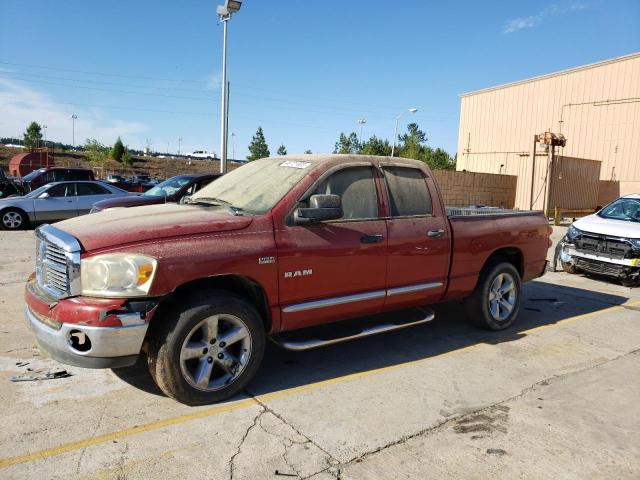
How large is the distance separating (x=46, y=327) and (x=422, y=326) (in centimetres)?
402

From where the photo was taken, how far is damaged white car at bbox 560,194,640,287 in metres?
8.35

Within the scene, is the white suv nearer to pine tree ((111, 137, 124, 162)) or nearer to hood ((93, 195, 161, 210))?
pine tree ((111, 137, 124, 162))

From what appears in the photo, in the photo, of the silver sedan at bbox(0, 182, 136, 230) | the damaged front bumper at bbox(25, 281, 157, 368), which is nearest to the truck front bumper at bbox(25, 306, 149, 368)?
the damaged front bumper at bbox(25, 281, 157, 368)

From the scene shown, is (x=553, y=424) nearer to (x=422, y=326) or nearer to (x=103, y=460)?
(x=422, y=326)

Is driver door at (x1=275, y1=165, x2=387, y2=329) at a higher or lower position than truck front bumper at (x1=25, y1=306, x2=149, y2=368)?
higher

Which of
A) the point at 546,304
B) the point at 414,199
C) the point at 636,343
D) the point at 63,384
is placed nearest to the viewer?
the point at 63,384

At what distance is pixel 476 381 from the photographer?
4.33 m

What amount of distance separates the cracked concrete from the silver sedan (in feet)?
31.9

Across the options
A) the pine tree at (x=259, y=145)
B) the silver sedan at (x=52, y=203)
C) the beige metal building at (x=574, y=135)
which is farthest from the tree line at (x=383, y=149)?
the silver sedan at (x=52, y=203)

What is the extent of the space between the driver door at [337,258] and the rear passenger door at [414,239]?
16 cm

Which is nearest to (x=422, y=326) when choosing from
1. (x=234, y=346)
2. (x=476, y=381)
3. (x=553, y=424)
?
(x=476, y=381)

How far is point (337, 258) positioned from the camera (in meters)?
4.17

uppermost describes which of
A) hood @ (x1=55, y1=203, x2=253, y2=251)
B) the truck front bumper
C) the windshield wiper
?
the windshield wiper

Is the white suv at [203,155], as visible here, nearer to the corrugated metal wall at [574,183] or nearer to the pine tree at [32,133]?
the pine tree at [32,133]
